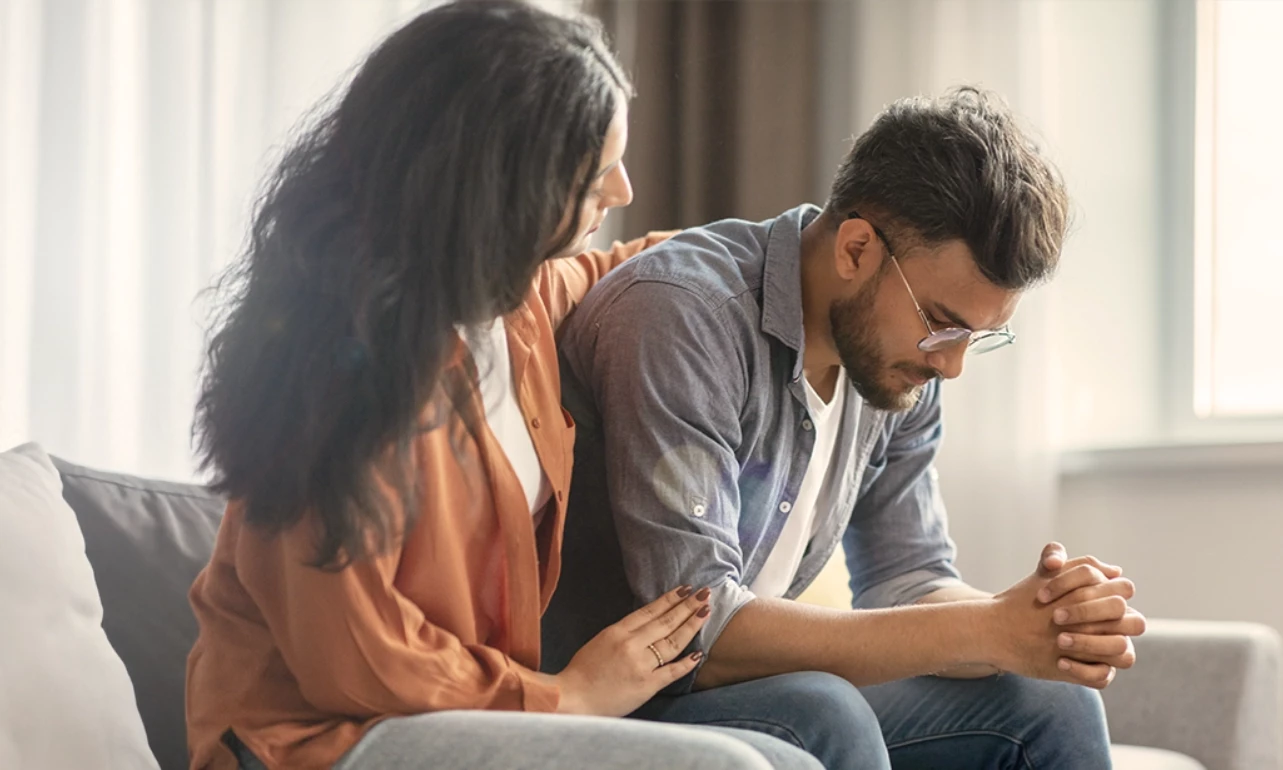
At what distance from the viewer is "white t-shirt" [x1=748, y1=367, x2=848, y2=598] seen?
64.0 inches

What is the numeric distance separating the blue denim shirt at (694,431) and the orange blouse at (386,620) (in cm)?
10

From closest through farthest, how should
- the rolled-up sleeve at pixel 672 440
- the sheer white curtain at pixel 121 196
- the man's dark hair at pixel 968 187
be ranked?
the rolled-up sleeve at pixel 672 440 → the man's dark hair at pixel 968 187 → the sheer white curtain at pixel 121 196

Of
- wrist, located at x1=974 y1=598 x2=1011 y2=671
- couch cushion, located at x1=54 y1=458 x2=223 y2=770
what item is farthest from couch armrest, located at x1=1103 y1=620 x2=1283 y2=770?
couch cushion, located at x1=54 y1=458 x2=223 y2=770

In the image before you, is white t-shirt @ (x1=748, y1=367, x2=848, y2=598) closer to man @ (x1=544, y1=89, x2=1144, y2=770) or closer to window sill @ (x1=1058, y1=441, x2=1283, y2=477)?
man @ (x1=544, y1=89, x2=1144, y2=770)

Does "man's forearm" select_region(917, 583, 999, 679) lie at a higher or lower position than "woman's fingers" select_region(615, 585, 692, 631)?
lower

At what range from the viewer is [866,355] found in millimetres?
1579

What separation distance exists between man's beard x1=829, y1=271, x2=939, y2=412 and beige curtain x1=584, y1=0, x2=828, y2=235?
4.52 feet

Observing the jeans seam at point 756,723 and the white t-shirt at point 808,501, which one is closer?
the jeans seam at point 756,723

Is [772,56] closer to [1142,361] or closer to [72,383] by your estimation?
[1142,361]

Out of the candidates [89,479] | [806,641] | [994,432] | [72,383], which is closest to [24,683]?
[89,479]

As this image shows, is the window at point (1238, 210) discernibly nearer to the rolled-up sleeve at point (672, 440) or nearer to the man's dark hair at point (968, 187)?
the man's dark hair at point (968, 187)

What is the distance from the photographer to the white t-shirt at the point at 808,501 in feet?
5.33

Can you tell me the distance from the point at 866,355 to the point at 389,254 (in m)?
0.62

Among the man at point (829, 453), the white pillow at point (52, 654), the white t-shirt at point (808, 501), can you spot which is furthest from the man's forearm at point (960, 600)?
the white pillow at point (52, 654)
